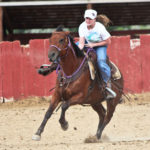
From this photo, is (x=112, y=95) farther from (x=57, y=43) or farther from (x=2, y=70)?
(x=2, y=70)

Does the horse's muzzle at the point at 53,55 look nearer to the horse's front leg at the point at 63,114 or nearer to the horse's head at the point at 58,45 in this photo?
the horse's head at the point at 58,45

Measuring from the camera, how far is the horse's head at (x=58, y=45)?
770 cm

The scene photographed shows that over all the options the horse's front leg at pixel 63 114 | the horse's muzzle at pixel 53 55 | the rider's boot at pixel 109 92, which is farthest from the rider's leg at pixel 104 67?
the horse's muzzle at pixel 53 55

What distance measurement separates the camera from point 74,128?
31.0 ft

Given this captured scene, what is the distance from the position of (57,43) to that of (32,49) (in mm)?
6480

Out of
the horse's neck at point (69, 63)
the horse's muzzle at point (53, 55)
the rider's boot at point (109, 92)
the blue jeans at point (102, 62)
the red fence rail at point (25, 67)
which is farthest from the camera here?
the red fence rail at point (25, 67)

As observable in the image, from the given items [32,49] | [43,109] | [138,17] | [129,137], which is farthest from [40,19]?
[129,137]

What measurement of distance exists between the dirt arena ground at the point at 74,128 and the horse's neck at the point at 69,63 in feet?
3.99

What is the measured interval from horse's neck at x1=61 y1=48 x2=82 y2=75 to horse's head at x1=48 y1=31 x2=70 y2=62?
0.15 m

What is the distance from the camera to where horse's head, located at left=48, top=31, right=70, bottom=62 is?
7695 mm

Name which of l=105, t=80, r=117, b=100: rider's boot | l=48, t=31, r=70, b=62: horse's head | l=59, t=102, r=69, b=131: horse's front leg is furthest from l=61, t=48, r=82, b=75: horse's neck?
l=105, t=80, r=117, b=100: rider's boot

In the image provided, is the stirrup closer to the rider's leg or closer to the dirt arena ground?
A: the rider's leg

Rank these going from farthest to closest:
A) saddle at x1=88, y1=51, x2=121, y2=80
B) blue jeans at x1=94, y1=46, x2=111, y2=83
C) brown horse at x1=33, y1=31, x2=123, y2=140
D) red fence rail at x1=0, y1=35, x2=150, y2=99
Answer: red fence rail at x1=0, y1=35, x2=150, y2=99
blue jeans at x1=94, y1=46, x2=111, y2=83
saddle at x1=88, y1=51, x2=121, y2=80
brown horse at x1=33, y1=31, x2=123, y2=140

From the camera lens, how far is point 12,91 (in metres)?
14.2
